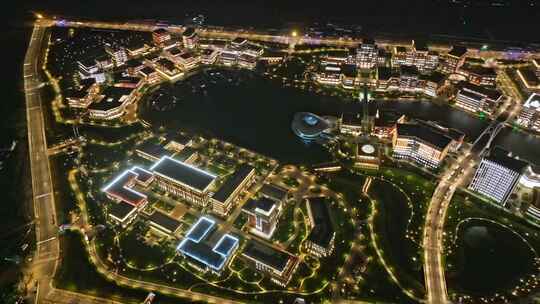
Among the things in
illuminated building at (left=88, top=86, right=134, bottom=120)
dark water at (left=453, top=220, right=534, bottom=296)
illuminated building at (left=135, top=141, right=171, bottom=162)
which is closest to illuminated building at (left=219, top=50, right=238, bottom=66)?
illuminated building at (left=88, top=86, right=134, bottom=120)

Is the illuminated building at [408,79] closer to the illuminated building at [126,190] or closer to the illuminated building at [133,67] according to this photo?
the illuminated building at [126,190]

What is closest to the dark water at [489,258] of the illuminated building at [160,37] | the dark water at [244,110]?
the dark water at [244,110]

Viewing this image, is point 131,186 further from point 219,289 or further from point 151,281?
point 219,289

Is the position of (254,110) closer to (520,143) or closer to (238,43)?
(238,43)

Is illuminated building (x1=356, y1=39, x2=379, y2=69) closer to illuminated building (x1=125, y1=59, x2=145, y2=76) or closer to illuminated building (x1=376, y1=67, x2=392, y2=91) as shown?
illuminated building (x1=376, y1=67, x2=392, y2=91)

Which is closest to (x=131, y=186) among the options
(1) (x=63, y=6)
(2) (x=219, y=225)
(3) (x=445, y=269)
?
(2) (x=219, y=225)

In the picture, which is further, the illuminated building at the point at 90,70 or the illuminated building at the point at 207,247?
the illuminated building at the point at 90,70
